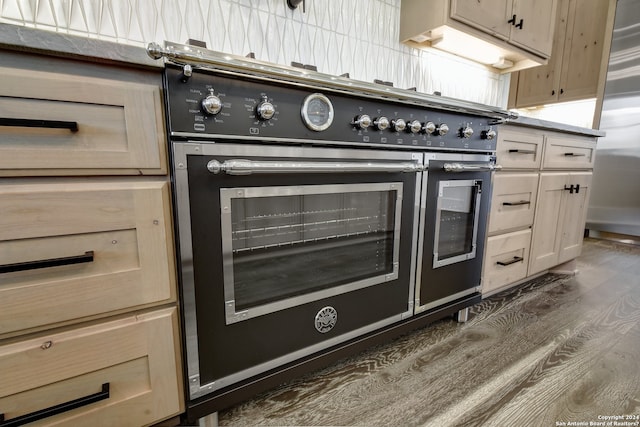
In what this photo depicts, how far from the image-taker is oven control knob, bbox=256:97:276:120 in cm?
67

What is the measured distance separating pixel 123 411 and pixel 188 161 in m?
0.55

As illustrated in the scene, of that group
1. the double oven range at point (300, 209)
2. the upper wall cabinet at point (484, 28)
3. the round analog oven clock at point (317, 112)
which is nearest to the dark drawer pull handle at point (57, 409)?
the double oven range at point (300, 209)

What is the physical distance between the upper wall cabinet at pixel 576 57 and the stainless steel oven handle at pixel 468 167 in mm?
2511

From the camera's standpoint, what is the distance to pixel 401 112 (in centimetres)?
90

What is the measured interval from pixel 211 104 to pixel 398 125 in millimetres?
545

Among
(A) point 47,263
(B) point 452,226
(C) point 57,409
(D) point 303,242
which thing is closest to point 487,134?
(B) point 452,226

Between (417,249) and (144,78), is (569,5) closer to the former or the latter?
(417,249)

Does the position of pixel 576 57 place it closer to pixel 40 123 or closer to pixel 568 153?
pixel 568 153

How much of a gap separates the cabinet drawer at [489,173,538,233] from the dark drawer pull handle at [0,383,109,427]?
1.40m

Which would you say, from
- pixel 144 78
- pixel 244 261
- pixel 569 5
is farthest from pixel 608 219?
pixel 144 78

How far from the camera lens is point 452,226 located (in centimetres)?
117

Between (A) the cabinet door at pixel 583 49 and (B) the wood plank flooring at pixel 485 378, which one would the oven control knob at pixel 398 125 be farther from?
(A) the cabinet door at pixel 583 49

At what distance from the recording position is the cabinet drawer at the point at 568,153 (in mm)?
1476

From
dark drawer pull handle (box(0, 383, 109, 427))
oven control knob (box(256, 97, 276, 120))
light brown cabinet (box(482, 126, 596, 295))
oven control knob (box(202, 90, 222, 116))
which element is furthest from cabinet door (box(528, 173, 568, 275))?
dark drawer pull handle (box(0, 383, 109, 427))
